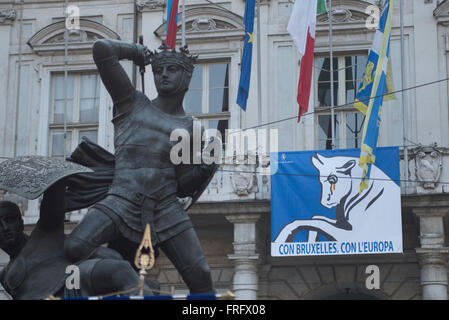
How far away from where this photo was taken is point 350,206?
19.8 metres

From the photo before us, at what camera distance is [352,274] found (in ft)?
69.9

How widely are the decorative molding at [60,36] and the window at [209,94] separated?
8.83ft

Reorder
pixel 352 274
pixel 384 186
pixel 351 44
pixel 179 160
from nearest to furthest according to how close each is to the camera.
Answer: pixel 179 160
pixel 384 186
pixel 352 274
pixel 351 44

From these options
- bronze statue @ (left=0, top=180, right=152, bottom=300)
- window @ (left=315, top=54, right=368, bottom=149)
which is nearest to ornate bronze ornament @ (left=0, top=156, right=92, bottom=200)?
bronze statue @ (left=0, top=180, right=152, bottom=300)

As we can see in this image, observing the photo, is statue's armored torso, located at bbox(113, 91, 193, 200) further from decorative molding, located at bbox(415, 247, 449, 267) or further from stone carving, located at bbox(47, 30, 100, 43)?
stone carving, located at bbox(47, 30, 100, 43)

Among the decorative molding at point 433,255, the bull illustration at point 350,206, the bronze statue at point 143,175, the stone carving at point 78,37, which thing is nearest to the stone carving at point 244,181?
the bull illustration at point 350,206

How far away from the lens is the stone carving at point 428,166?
784 inches

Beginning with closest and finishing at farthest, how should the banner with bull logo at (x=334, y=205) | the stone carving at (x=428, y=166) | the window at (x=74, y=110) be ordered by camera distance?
1. the banner with bull logo at (x=334, y=205)
2. the stone carving at (x=428, y=166)
3. the window at (x=74, y=110)

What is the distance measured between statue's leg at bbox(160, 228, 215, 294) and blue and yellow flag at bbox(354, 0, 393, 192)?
39.1 feet

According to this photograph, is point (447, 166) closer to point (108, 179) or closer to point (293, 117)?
point (293, 117)

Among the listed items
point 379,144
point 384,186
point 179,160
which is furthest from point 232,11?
point 179,160

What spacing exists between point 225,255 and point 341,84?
Answer: 193 inches

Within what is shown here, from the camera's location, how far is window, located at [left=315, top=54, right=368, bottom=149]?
886 inches

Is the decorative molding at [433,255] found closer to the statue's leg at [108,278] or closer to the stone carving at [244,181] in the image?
the stone carving at [244,181]
